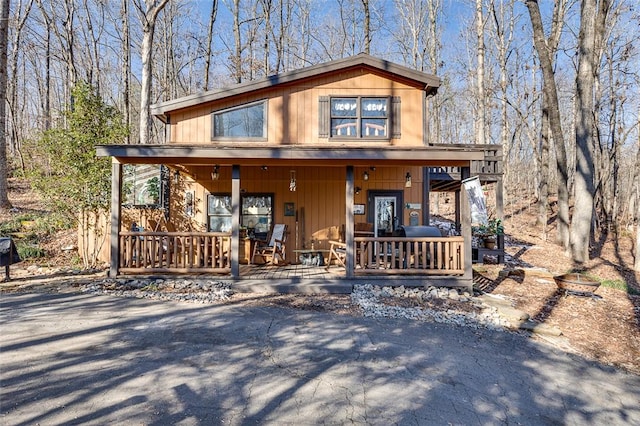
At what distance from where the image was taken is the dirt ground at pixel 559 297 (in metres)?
4.90

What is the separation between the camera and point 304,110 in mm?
8625

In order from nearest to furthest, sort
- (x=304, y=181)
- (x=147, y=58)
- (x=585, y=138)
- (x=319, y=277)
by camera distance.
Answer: (x=319, y=277), (x=304, y=181), (x=585, y=138), (x=147, y=58)

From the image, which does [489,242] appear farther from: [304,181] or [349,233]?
[304,181]

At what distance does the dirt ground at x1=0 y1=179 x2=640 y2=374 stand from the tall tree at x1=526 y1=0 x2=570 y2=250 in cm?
126

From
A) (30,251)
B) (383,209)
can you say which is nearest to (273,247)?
(383,209)

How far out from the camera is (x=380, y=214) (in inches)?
364

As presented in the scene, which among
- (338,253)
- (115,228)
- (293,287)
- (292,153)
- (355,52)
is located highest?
(355,52)

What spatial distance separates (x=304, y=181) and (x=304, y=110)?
1848mm

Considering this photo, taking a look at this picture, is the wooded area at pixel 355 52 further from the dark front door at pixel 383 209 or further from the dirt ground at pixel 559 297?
the dark front door at pixel 383 209

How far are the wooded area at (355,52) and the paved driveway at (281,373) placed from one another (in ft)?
43.0

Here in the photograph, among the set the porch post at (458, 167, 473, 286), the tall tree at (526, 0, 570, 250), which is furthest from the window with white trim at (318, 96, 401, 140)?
the tall tree at (526, 0, 570, 250)

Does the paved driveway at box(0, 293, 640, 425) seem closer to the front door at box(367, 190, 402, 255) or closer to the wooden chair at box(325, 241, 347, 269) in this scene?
the wooden chair at box(325, 241, 347, 269)

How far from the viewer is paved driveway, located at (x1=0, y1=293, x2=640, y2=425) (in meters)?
2.87

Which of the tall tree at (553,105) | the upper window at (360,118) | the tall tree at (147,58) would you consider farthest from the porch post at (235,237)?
the tall tree at (553,105)
